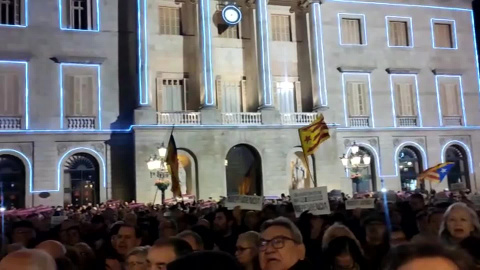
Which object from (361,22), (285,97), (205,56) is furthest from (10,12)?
(361,22)

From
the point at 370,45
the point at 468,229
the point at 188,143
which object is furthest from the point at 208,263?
the point at 370,45

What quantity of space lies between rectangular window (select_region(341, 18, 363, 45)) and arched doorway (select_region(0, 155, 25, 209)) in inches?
814

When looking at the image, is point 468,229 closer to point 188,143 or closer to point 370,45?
point 188,143

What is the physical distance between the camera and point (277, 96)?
32.7 metres

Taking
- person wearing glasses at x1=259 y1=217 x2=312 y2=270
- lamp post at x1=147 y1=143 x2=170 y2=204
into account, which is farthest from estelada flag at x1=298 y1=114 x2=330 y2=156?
person wearing glasses at x1=259 y1=217 x2=312 y2=270

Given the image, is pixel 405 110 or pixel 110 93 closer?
pixel 110 93

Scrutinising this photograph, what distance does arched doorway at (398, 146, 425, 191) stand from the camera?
1348 inches

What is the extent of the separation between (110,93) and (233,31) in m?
8.30

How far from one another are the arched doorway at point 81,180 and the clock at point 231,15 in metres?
11.1

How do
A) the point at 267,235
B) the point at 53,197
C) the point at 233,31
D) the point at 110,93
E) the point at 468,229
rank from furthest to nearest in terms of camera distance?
the point at 233,31 → the point at 110,93 → the point at 53,197 → the point at 468,229 → the point at 267,235

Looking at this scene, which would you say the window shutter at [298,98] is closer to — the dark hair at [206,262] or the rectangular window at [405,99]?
the rectangular window at [405,99]

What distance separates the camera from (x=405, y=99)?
115ft

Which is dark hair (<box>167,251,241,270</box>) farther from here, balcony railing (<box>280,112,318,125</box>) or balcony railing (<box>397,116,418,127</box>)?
balcony railing (<box>397,116,418,127</box>)

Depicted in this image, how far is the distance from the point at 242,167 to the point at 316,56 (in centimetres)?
804
